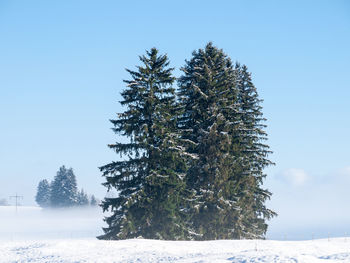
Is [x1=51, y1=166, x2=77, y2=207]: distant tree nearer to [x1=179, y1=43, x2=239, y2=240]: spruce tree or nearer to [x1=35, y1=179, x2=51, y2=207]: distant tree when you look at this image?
[x1=35, y1=179, x2=51, y2=207]: distant tree

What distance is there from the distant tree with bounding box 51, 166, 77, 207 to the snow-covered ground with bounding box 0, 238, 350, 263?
74144 millimetres

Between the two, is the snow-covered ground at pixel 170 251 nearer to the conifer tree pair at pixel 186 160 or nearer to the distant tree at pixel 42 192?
the conifer tree pair at pixel 186 160

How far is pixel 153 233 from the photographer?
32125 mm

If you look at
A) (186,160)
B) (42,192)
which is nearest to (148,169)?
(186,160)

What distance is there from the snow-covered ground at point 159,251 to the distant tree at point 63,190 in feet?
243

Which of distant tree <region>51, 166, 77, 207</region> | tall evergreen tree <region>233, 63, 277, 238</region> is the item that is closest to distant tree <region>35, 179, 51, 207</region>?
distant tree <region>51, 166, 77, 207</region>

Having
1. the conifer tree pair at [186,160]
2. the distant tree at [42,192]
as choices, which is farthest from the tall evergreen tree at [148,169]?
the distant tree at [42,192]

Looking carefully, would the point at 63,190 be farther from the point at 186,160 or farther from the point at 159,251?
the point at 159,251

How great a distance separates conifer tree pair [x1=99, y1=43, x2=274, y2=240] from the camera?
3200 centimetres

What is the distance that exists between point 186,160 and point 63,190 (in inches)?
2986

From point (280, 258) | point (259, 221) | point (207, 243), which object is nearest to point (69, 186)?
point (259, 221)

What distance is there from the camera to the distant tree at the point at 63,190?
104 meters

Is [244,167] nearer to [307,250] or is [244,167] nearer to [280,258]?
[307,250]

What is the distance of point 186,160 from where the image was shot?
112ft
